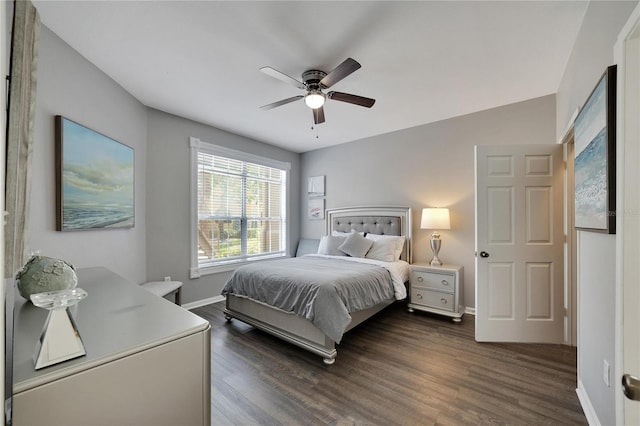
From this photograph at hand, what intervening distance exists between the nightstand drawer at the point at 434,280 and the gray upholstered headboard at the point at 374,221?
37 cm

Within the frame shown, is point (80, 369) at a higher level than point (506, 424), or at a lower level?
higher

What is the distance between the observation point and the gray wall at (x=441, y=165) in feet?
10.5

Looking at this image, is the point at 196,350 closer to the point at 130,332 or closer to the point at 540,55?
the point at 130,332

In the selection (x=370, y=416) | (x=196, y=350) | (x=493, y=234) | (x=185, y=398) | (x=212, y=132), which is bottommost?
(x=370, y=416)

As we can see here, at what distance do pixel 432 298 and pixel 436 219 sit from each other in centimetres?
101

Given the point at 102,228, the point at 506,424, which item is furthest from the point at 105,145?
the point at 506,424

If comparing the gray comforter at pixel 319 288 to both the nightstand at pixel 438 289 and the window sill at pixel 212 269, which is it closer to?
the nightstand at pixel 438 289

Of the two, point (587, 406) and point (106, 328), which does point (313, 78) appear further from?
point (587, 406)

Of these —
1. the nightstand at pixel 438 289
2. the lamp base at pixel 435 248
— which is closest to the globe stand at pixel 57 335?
the nightstand at pixel 438 289

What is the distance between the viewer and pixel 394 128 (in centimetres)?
409

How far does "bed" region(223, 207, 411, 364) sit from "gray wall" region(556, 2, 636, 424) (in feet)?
5.17

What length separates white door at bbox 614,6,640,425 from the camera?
2.86ft

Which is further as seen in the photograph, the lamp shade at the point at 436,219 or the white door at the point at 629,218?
the lamp shade at the point at 436,219

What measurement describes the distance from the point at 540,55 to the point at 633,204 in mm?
2025
